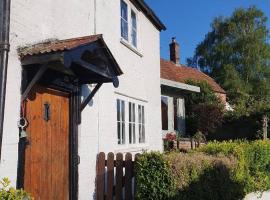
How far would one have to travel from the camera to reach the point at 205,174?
7492 millimetres

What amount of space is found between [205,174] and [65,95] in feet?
10.2

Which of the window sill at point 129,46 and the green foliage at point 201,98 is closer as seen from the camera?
the window sill at point 129,46

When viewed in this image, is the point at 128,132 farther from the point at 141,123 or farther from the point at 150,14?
the point at 150,14

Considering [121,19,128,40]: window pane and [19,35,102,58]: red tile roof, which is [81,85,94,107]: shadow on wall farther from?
[121,19,128,40]: window pane

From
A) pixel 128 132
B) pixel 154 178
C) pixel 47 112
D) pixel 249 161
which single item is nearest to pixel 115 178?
pixel 154 178

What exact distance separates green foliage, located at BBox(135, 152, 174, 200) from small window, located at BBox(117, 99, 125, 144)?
109 inches

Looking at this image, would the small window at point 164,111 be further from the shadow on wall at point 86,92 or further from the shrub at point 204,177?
the shadow on wall at point 86,92

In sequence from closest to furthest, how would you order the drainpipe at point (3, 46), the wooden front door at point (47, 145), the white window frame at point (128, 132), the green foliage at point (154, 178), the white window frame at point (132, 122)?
the drainpipe at point (3, 46) < the wooden front door at point (47, 145) < the green foliage at point (154, 178) < the white window frame at point (128, 132) < the white window frame at point (132, 122)

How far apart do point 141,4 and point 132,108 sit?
3.18 meters

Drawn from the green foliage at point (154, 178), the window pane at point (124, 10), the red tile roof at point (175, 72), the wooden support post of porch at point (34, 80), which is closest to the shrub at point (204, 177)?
the green foliage at point (154, 178)

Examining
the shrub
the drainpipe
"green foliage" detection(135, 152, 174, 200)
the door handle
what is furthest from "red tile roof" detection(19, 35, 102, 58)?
the shrub

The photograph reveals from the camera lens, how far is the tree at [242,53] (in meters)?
37.2

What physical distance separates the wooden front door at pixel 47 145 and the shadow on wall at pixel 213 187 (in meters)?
2.05

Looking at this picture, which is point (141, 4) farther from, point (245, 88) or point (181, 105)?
point (245, 88)
